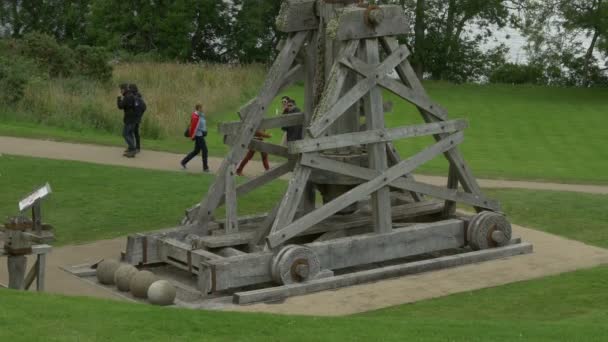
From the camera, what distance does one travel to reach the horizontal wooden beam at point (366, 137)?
1415cm

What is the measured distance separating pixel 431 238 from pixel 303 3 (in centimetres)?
355

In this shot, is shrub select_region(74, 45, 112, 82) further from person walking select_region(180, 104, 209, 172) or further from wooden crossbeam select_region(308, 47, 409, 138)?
wooden crossbeam select_region(308, 47, 409, 138)

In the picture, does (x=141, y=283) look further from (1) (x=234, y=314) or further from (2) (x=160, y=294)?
(1) (x=234, y=314)

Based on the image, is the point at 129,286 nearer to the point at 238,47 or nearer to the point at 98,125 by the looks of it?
the point at 98,125

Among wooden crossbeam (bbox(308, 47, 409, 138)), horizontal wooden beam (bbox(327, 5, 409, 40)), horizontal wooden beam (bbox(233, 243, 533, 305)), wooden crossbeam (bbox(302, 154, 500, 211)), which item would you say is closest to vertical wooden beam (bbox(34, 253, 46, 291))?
horizontal wooden beam (bbox(233, 243, 533, 305))

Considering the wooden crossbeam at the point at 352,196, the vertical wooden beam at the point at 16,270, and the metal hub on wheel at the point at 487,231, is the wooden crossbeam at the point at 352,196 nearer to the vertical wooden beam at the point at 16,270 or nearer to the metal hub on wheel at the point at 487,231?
the metal hub on wheel at the point at 487,231

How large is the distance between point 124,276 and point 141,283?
17.2 inches

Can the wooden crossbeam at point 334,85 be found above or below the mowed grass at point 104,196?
above

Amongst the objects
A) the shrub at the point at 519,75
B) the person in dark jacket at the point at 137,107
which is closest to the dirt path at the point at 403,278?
the person in dark jacket at the point at 137,107

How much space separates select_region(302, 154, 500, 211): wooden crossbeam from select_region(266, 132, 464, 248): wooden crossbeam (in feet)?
0.39

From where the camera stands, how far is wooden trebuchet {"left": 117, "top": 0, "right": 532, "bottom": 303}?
552 inches

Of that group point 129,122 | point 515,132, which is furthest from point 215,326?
point 515,132

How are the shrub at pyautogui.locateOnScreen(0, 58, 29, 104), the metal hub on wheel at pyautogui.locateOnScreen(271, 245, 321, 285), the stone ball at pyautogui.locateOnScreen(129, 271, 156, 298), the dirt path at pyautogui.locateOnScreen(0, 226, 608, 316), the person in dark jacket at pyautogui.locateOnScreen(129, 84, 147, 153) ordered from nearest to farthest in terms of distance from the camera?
the dirt path at pyautogui.locateOnScreen(0, 226, 608, 316), the stone ball at pyautogui.locateOnScreen(129, 271, 156, 298), the metal hub on wheel at pyautogui.locateOnScreen(271, 245, 321, 285), the person in dark jacket at pyautogui.locateOnScreen(129, 84, 147, 153), the shrub at pyautogui.locateOnScreen(0, 58, 29, 104)

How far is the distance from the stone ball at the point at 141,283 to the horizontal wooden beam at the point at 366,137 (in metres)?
2.28
